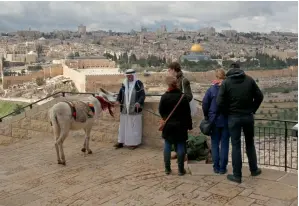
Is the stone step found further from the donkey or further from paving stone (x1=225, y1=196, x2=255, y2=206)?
the donkey

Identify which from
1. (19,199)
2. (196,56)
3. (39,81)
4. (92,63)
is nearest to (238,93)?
(19,199)

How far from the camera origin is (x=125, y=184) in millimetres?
5453

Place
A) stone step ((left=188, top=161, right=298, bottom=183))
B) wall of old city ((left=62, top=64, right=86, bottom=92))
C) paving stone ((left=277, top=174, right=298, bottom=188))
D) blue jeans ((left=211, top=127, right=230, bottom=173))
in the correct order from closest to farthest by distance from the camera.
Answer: paving stone ((left=277, top=174, right=298, bottom=188)) < stone step ((left=188, top=161, right=298, bottom=183)) < blue jeans ((left=211, top=127, right=230, bottom=173)) < wall of old city ((left=62, top=64, right=86, bottom=92))

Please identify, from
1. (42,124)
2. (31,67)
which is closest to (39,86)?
(31,67)

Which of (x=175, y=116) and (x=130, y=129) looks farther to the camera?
(x=130, y=129)

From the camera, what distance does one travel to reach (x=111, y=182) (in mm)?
5574

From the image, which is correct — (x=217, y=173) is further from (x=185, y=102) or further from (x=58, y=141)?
(x=58, y=141)

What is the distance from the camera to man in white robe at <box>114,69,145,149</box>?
7216 mm

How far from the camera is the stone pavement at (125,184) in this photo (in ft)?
16.0

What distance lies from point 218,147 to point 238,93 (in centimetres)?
Answer: 95

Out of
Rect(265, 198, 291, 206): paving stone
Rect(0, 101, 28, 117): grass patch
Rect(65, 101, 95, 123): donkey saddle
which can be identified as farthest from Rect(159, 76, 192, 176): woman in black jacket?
Rect(0, 101, 28, 117): grass patch

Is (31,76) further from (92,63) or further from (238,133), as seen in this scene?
(238,133)

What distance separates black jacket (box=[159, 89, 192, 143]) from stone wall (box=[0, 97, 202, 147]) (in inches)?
78.6

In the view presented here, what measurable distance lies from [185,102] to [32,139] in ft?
14.5
